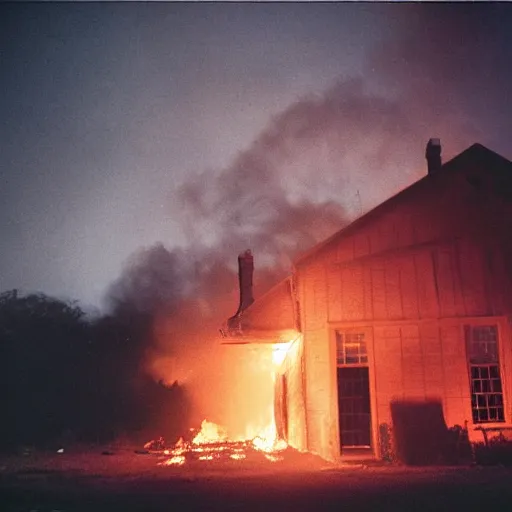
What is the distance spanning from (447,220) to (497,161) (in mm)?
2074

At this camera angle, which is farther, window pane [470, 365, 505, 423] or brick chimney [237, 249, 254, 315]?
brick chimney [237, 249, 254, 315]


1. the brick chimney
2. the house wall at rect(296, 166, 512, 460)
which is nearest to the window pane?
the house wall at rect(296, 166, 512, 460)

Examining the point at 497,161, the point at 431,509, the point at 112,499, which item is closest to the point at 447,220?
the point at 497,161

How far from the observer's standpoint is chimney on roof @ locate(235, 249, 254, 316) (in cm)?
1590

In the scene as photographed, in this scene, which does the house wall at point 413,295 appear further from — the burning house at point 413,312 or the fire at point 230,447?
the fire at point 230,447

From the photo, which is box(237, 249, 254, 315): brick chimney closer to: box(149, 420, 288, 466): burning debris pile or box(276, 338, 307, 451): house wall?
box(276, 338, 307, 451): house wall

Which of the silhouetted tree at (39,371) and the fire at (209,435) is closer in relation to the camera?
the fire at (209,435)

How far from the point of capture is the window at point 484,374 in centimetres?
1232

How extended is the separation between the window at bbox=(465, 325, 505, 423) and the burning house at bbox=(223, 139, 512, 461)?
0.08 ft

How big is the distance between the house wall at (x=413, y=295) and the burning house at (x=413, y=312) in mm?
24

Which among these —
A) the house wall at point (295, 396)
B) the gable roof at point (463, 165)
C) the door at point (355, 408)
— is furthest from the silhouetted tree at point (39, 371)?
the gable roof at point (463, 165)

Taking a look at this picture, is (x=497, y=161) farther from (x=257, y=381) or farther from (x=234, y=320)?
(x=257, y=381)

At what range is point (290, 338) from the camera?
14.9 metres

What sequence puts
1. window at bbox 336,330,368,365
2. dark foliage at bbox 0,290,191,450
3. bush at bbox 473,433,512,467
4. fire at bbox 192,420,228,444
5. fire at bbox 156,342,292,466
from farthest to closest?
dark foliage at bbox 0,290,191,450 → fire at bbox 192,420,228,444 → fire at bbox 156,342,292,466 → window at bbox 336,330,368,365 → bush at bbox 473,433,512,467
